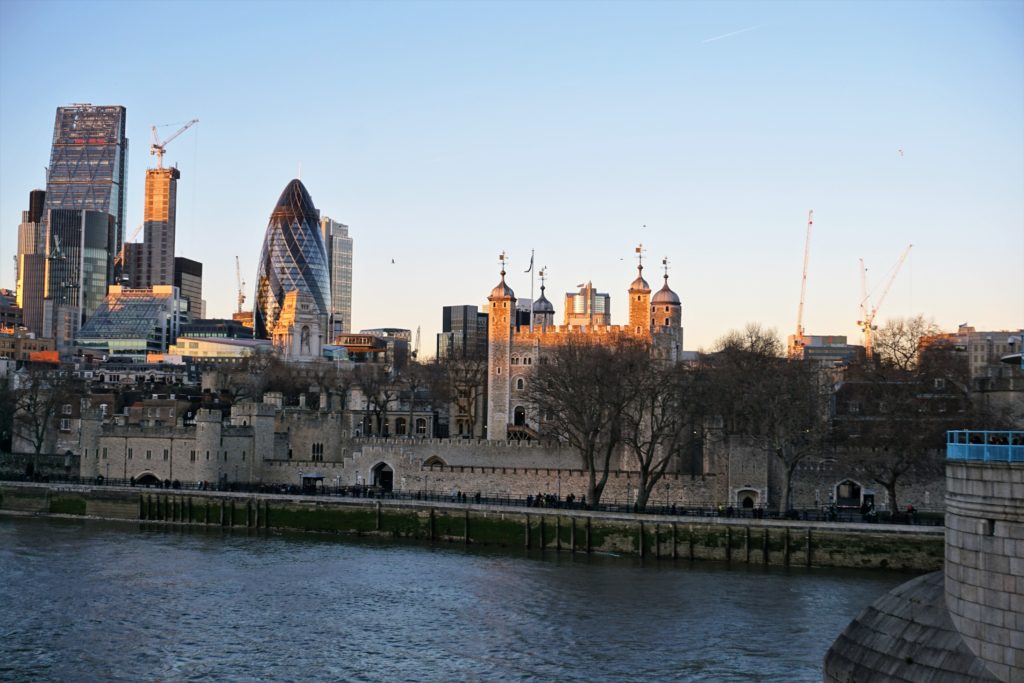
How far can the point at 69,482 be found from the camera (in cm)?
8412

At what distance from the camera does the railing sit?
202 feet

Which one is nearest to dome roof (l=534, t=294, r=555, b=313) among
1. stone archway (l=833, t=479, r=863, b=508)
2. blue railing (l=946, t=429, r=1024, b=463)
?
stone archway (l=833, t=479, r=863, b=508)

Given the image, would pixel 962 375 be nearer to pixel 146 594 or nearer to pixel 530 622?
pixel 530 622

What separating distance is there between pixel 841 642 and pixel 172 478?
2527 inches

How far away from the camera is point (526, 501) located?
2805 inches

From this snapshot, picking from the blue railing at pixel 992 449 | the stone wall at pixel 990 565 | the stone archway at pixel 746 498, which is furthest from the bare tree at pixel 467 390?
the stone wall at pixel 990 565

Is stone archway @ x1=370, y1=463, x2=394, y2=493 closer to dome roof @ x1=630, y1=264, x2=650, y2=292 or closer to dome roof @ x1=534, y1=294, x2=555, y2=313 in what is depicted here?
dome roof @ x1=630, y1=264, x2=650, y2=292

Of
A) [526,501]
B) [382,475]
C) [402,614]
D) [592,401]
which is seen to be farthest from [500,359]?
[402,614]

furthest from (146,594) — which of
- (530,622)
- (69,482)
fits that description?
(69,482)

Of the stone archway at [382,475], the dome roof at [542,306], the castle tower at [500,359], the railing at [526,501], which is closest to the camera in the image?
the railing at [526,501]

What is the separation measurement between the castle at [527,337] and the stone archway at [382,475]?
1701 cm

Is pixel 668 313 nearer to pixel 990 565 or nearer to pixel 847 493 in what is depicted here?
Answer: pixel 847 493

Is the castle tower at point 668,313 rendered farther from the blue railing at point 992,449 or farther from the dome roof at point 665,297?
the blue railing at point 992,449

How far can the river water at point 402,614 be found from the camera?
3850cm
